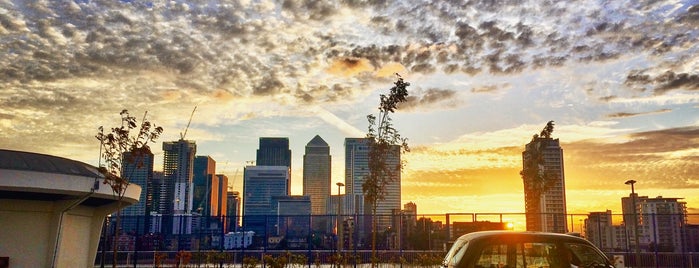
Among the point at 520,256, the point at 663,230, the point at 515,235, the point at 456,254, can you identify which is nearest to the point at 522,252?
the point at 520,256

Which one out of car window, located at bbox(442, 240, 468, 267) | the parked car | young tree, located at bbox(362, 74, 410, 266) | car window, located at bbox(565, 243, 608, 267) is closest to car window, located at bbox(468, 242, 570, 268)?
the parked car

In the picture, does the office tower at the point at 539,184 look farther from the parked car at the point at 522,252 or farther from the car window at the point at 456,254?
the car window at the point at 456,254

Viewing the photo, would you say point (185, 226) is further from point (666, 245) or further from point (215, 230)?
point (666, 245)

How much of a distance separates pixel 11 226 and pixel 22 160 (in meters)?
2.89

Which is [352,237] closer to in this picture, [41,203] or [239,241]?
[239,241]

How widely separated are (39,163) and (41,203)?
1.91 m

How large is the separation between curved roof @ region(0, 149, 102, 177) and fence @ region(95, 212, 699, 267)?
6995mm

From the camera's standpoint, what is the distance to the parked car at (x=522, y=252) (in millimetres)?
12906

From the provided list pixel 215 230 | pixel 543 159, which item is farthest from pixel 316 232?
pixel 543 159

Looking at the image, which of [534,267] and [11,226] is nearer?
[534,267]

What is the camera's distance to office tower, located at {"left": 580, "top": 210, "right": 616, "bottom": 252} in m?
35.8

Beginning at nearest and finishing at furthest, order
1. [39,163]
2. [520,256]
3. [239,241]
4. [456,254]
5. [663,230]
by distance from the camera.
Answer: [520,256] < [456,254] < [39,163] < [663,230] < [239,241]

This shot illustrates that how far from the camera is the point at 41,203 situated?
27.1 m

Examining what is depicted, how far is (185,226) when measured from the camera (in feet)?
138
